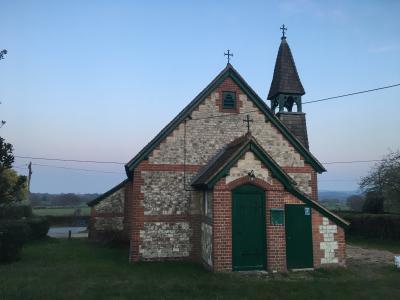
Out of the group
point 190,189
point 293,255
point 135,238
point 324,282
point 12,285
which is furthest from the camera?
point 190,189

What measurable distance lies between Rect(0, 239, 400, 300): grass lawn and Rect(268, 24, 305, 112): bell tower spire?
889 centimetres

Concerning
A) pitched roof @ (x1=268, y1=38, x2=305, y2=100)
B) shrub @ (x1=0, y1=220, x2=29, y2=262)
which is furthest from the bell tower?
shrub @ (x1=0, y1=220, x2=29, y2=262)

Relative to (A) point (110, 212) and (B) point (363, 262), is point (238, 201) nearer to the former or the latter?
(B) point (363, 262)

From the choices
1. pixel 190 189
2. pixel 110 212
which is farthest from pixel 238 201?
pixel 110 212

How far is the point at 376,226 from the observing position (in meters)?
24.6

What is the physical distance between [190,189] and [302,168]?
530 centimetres

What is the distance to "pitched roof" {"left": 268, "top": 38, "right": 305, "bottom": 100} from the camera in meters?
18.3

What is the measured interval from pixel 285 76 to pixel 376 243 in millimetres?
13250

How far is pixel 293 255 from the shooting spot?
1300 cm

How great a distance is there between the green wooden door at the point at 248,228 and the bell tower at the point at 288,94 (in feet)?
20.5

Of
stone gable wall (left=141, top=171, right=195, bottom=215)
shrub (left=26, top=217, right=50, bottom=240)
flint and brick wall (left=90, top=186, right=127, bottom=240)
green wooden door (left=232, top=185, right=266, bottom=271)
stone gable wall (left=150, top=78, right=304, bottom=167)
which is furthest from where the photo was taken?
shrub (left=26, top=217, right=50, bottom=240)

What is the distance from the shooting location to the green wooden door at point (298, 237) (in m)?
13.0

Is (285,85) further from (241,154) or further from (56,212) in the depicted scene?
(56,212)

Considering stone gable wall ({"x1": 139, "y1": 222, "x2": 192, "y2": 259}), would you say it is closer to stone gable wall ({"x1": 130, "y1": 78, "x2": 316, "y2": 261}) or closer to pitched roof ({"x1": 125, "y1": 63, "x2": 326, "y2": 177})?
stone gable wall ({"x1": 130, "y1": 78, "x2": 316, "y2": 261})
